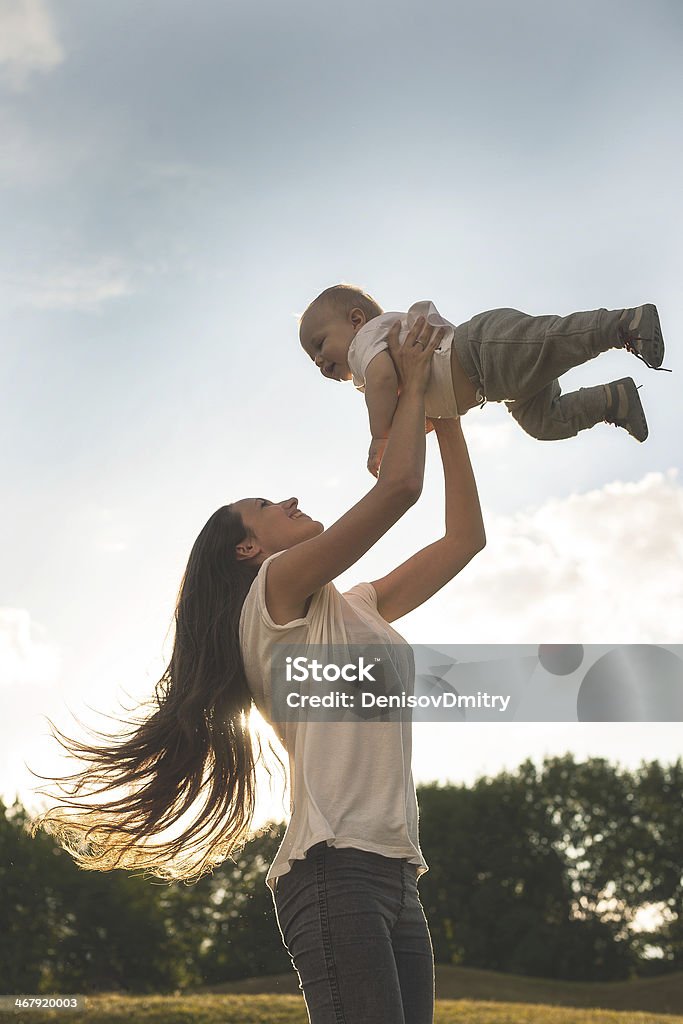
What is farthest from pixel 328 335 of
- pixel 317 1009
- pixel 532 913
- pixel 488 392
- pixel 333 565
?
pixel 532 913

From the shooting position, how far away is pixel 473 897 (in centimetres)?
2736

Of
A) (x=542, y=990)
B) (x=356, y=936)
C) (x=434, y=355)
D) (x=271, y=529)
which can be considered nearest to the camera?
(x=356, y=936)

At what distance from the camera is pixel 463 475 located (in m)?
3.57

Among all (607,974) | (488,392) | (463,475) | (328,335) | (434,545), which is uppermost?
(328,335)

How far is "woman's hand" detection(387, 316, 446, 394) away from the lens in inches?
132

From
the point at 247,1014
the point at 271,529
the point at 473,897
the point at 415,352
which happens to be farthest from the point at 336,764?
the point at 473,897

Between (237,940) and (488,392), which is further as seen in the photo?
(237,940)

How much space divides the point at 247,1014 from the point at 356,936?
12964mm

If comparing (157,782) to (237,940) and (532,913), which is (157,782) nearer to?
(237,940)

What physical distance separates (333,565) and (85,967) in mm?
24080

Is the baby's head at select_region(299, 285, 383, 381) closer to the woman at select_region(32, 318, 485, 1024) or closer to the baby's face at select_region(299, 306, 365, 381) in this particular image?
the baby's face at select_region(299, 306, 365, 381)

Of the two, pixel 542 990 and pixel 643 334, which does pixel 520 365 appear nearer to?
pixel 643 334

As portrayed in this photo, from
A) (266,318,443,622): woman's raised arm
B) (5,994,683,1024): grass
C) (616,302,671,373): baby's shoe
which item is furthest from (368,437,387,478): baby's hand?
(5,994,683,1024): grass

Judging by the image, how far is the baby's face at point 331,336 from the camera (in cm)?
406
